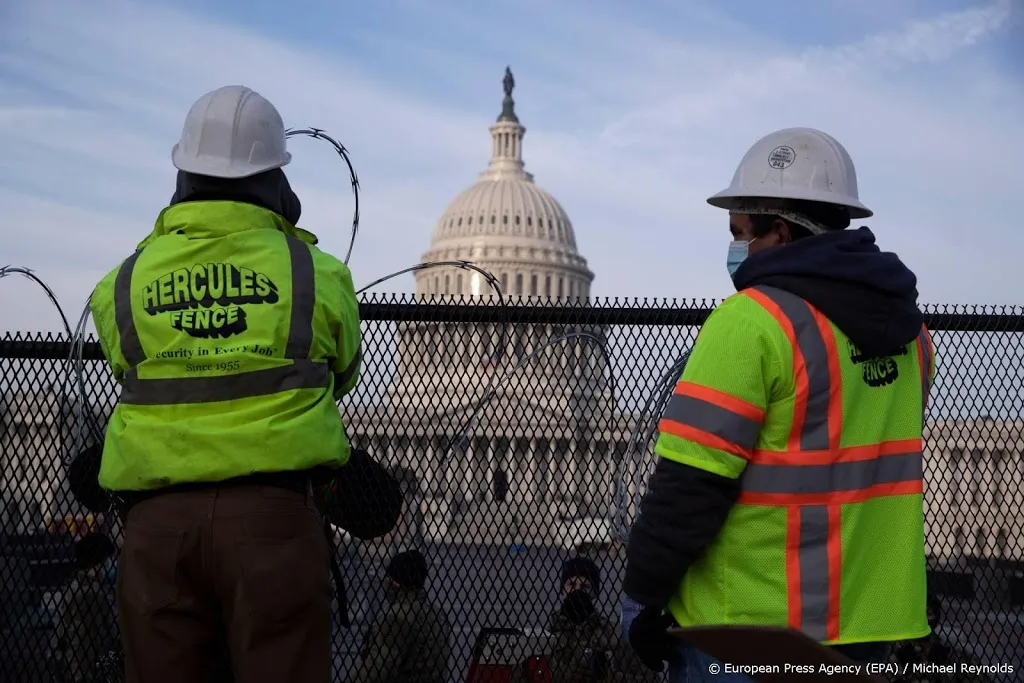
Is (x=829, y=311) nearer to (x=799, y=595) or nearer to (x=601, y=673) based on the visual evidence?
(x=799, y=595)

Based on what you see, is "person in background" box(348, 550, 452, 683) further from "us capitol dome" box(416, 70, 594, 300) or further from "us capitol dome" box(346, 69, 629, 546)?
"us capitol dome" box(416, 70, 594, 300)

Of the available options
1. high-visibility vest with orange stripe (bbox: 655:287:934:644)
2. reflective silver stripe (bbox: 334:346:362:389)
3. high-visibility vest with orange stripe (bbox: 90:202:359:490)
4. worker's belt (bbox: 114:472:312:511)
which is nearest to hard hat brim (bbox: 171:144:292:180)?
high-visibility vest with orange stripe (bbox: 90:202:359:490)

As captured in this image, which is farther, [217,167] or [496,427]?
[496,427]

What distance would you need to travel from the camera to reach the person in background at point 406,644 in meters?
5.34

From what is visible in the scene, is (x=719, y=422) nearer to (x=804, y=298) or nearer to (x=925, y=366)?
(x=804, y=298)

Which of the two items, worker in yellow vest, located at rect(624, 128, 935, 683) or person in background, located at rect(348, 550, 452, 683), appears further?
person in background, located at rect(348, 550, 452, 683)

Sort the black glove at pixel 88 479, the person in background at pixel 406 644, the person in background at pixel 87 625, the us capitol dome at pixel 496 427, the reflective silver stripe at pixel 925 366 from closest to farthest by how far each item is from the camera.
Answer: the reflective silver stripe at pixel 925 366, the black glove at pixel 88 479, the person in background at pixel 87 625, the us capitol dome at pixel 496 427, the person in background at pixel 406 644

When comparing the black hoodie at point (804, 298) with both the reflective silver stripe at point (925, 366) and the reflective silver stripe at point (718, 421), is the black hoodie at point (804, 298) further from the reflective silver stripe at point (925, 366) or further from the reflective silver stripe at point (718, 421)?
the reflective silver stripe at point (925, 366)

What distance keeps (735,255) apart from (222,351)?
1474 millimetres

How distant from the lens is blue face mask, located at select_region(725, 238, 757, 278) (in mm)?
3301

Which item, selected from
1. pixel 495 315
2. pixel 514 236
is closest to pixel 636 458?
pixel 495 315

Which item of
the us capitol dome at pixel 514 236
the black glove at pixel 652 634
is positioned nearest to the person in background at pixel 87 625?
the black glove at pixel 652 634

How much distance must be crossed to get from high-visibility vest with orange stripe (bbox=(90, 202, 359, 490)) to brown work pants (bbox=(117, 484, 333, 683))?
0.09m

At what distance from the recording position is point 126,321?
3012 millimetres
